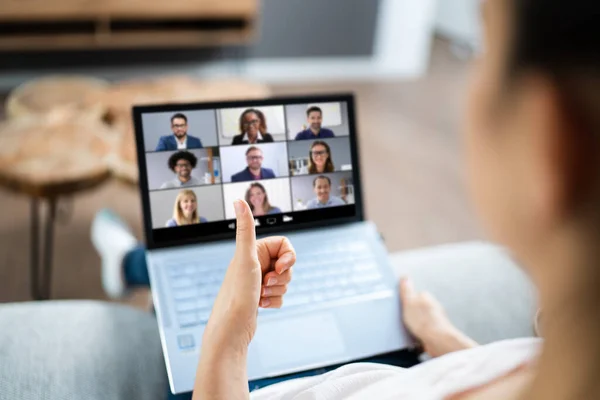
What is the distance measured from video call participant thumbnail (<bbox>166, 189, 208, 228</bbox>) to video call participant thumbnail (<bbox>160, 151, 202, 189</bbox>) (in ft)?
0.04

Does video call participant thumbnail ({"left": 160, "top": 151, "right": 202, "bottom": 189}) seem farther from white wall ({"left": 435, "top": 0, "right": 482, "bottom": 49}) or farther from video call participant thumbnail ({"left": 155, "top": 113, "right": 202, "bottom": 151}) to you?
white wall ({"left": 435, "top": 0, "right": 482, "bottom": 49})

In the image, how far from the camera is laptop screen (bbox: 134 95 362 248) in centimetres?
85

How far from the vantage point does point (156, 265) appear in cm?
85

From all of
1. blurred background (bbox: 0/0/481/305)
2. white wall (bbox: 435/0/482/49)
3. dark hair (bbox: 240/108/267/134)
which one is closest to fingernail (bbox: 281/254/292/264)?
dark hair (bbox: 240/108/267/134)

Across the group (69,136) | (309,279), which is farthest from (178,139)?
(69,136)

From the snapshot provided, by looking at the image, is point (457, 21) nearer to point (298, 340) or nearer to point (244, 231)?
point (298, 340)

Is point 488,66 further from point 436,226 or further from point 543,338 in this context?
point 436,226

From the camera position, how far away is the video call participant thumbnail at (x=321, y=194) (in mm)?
886

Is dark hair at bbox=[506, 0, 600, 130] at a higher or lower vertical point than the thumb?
higher

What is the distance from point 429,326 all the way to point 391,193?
143 centimetres

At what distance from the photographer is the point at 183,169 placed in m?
0.85

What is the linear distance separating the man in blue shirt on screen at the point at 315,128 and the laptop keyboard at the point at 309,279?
0.53 ft

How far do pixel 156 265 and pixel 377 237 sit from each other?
342 mm

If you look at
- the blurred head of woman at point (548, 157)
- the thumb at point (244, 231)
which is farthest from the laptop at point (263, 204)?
the blurred head of woman at point (548, 157)
